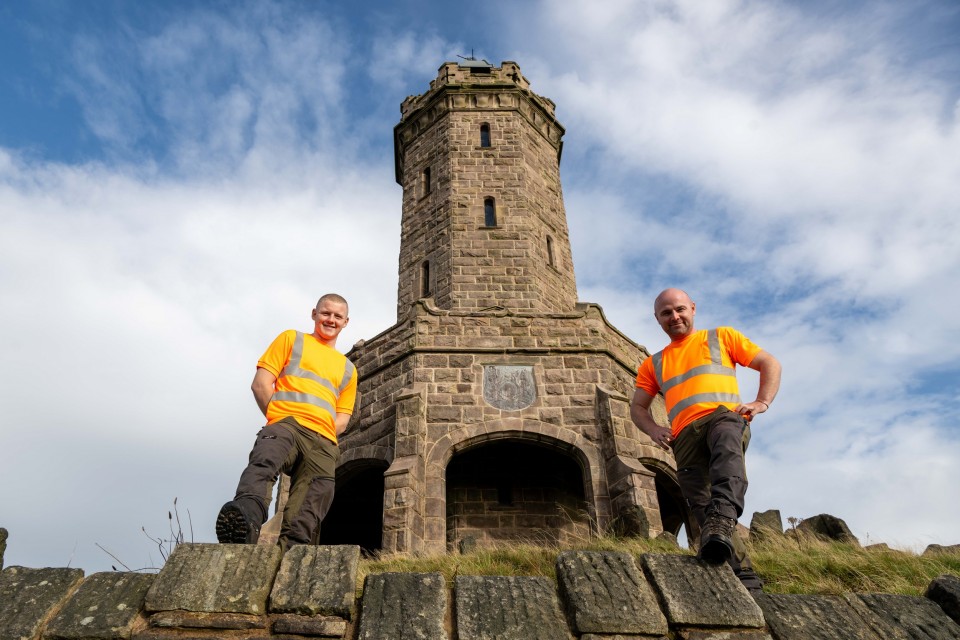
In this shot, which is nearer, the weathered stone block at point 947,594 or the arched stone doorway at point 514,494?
the weathered stone block at point 947,594

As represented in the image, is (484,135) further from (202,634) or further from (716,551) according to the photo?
(202,634)

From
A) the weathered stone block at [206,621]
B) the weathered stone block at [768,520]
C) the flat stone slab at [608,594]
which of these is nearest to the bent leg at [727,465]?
the flat stone slab at [608,594]

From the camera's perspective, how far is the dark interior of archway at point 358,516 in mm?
13328

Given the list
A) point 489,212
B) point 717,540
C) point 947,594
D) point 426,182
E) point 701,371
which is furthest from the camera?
point 426,182

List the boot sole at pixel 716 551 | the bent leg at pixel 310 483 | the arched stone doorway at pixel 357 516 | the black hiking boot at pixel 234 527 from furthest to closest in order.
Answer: the arched stone doorway at pixel 357 516 < the bent leg at pixel 310 483 < the black hiking boot at pixel 234 527 < the boot sole at pixel 716 551

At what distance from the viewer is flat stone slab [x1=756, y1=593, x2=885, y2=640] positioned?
3.55 meters

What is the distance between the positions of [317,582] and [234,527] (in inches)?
44.7

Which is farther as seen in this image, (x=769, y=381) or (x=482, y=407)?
(x=482, y=407)

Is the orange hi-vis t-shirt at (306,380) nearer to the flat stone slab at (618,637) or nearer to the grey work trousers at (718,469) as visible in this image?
the grey work trousers at (718,469)

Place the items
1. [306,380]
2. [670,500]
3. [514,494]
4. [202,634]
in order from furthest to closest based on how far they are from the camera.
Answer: [670,500]
[514,494]
[306,380]
[202,634]

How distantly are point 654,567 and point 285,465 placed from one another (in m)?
2.62

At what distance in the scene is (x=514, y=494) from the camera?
11.9m

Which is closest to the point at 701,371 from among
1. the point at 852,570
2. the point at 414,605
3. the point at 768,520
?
the point at 852,570

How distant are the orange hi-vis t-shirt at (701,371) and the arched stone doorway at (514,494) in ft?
20.6
